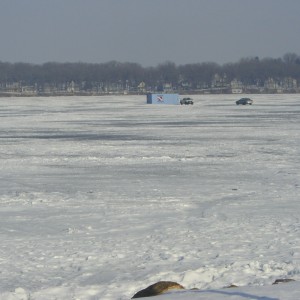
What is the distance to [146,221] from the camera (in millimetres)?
14141

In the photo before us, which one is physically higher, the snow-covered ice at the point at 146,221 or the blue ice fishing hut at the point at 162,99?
the snow-covered ice at the point at 146,221

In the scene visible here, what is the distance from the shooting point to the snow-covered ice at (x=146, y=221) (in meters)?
10.3

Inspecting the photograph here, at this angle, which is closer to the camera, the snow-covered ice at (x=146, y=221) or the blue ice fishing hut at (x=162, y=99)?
the snow-covered ice at (x=146, y=221)

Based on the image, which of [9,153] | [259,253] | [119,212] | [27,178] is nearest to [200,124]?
[9,153]

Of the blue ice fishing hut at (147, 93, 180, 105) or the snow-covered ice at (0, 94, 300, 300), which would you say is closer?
the snow-covered ice at (0, 94, 300, 300)

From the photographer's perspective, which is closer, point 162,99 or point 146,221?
point 146,221

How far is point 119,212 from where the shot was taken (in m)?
15.0

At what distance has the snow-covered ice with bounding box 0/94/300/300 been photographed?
33.7 feet

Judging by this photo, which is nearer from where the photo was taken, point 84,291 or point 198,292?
point 198,292

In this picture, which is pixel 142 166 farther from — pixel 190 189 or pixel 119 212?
pixel 119 212

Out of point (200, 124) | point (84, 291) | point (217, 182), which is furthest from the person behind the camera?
point (200, 124)

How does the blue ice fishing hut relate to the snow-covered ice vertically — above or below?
below

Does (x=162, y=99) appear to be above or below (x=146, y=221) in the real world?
below

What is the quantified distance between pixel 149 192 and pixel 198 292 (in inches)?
371
